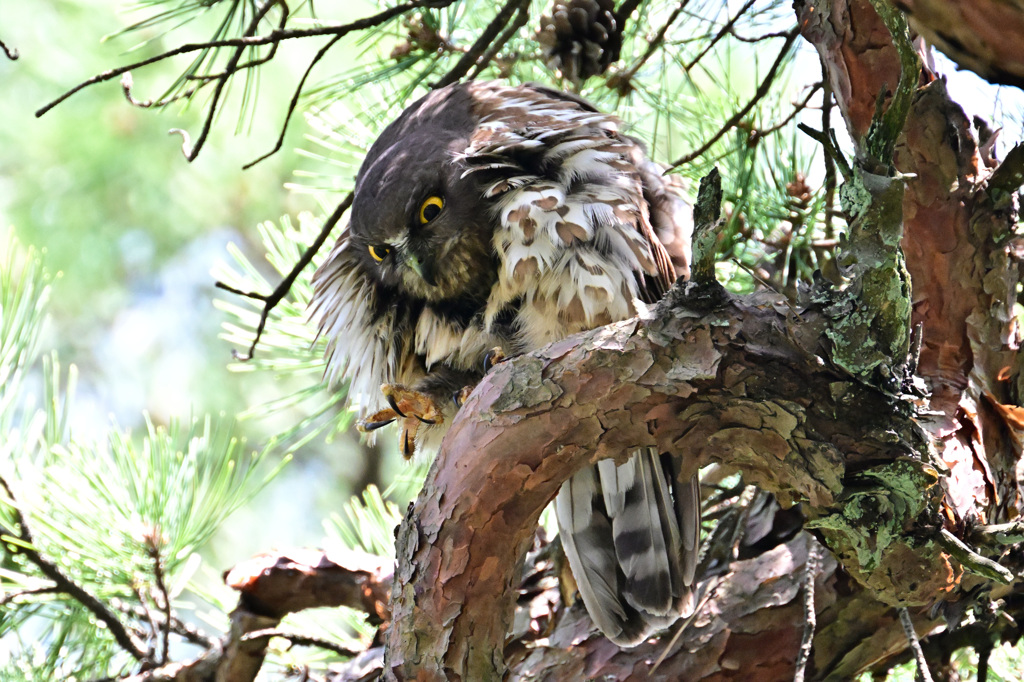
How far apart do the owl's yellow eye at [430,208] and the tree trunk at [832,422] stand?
0.69 meters

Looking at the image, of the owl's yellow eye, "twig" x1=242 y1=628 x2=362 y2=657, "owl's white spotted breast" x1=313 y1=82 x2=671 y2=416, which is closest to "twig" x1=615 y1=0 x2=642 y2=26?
"owl's white spotted breast" x1=313 y1=82 x2=671 y2=416

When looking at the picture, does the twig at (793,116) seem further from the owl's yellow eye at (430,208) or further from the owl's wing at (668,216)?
the owl's yellow eye at (430,208)

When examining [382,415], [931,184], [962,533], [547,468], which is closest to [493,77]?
[382,415]

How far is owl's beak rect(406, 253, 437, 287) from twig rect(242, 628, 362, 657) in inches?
33.1

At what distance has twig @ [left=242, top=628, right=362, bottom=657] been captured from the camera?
6.54 ft

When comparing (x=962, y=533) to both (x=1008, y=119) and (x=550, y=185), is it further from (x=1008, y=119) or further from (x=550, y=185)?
(x=550, y=185)

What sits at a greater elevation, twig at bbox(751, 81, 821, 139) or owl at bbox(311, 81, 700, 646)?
twig at bbox(751, 81, 821, 139)

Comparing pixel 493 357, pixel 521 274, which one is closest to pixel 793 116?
pixel 521 274

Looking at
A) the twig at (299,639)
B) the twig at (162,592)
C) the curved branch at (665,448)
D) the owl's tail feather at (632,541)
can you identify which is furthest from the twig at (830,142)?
the twig at (162,592)

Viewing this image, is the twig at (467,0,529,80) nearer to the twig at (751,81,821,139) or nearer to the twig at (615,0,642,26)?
the twig at (615,0,642,26)

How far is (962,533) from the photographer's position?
1481 millimetres

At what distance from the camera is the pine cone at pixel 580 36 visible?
2.15 meters

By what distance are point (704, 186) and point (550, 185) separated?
793 mm

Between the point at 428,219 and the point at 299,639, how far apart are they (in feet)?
3.29
